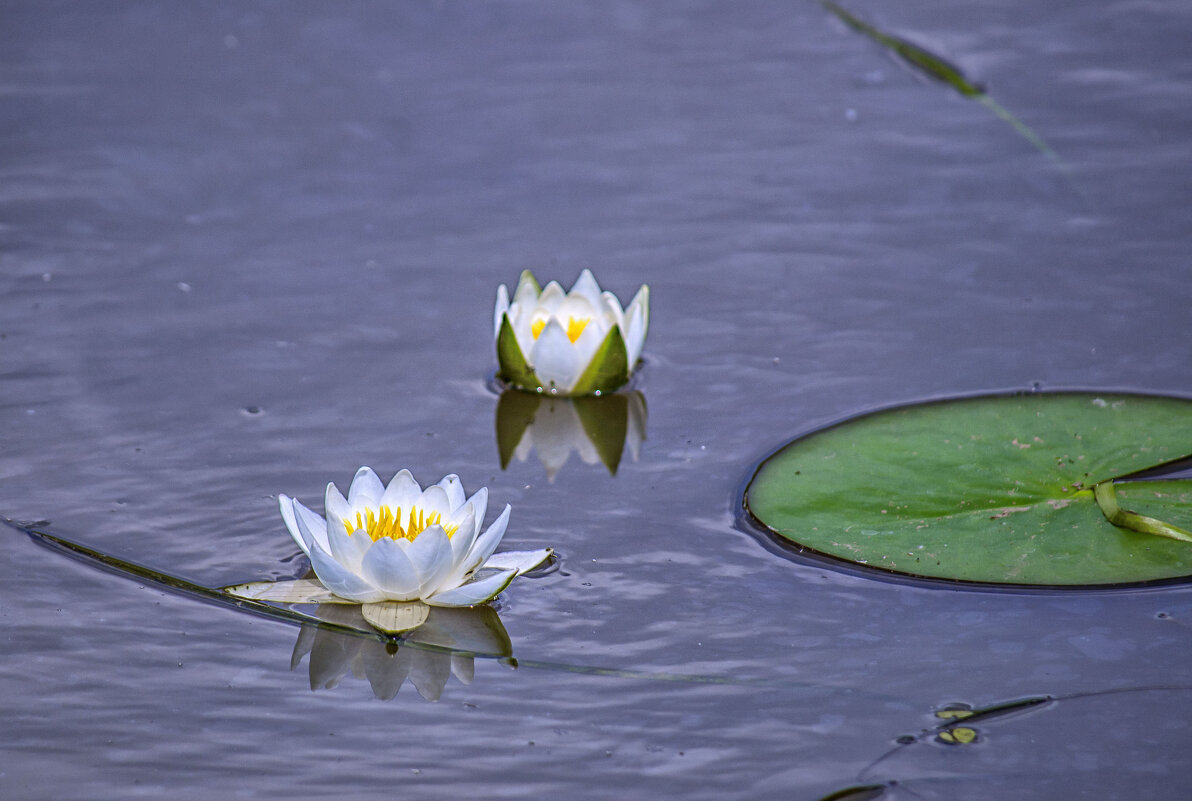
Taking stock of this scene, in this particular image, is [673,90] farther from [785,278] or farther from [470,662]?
[470,662]

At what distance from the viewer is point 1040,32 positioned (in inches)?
217

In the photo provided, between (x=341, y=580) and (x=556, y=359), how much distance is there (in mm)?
1154

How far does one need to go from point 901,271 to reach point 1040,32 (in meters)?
2.16

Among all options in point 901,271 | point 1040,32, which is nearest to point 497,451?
point 901,271

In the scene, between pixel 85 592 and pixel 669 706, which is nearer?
pixel 669 706

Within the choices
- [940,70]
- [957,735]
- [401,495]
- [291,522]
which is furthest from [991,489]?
[940,70]

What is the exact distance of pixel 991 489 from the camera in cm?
289

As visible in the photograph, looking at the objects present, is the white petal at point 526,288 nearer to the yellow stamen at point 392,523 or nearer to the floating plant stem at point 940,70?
the yellow stamen at point 392,523

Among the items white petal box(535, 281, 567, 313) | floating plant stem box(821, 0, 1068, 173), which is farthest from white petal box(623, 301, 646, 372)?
floating plant stem box(821, 0, 1068, 173)

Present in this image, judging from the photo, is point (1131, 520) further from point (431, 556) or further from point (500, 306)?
point (500, 306)

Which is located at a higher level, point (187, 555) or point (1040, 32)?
point (1040, 32)

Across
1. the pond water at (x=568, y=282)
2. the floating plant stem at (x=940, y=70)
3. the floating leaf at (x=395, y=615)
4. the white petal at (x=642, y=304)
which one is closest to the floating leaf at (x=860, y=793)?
the pond water at (x=568, y=282)

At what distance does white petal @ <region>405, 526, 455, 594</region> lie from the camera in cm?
251

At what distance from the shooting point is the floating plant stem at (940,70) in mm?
4734
